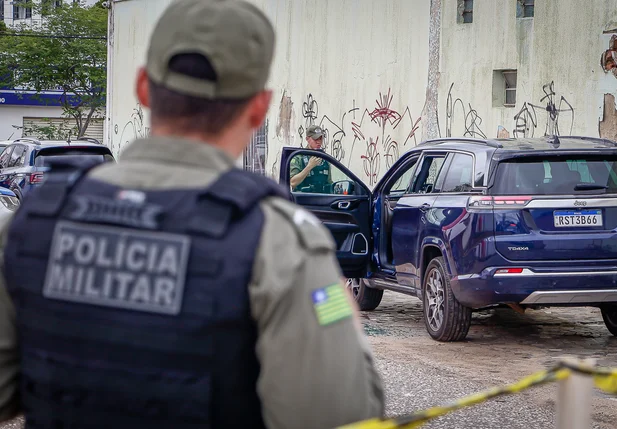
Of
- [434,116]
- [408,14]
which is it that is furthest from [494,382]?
[408,14]

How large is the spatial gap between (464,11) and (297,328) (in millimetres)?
19265

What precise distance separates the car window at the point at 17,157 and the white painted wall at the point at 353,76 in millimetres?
7352

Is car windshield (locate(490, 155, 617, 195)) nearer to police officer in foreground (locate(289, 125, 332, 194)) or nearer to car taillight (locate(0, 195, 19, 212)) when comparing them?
police officer in foreground (locate(289, 125, 332, 194))

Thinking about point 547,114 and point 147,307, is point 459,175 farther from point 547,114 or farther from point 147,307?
point 547,114

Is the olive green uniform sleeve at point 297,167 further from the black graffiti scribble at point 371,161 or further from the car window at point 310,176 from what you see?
the black graffiti scribble at point 371,161

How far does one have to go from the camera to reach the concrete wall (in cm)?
1748

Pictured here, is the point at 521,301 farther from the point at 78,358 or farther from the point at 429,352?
the point at 78,358

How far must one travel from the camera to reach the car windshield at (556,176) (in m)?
8.28

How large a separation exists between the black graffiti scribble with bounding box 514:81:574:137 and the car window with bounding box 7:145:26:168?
29.8ft

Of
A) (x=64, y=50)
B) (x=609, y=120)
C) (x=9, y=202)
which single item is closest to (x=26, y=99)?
(x=64, y=50)

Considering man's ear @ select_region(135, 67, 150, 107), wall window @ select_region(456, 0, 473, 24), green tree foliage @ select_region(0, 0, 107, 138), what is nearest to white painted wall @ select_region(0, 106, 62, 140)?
green tree foliage @ select_region(0, 0, 107, 138)

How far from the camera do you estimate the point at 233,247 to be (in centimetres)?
173

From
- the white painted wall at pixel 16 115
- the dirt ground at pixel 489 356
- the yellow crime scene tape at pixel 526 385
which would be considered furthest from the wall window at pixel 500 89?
the white painted wall at pixel 16 115

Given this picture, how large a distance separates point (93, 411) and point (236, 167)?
0.50m
